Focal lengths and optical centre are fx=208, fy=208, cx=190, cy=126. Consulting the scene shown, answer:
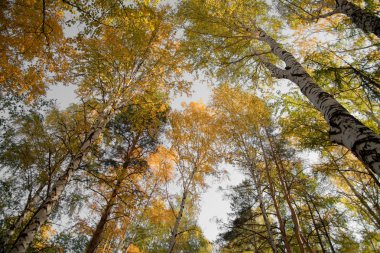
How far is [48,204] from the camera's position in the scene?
3.57m

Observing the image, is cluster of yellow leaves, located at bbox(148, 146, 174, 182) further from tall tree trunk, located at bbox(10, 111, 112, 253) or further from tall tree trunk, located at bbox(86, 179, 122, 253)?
tall tree trunk, located at bbox(10, 111, 112, 253)

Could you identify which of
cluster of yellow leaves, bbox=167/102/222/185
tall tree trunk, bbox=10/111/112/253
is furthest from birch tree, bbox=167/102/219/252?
tall tree trunk, bbox=10/111/112/253

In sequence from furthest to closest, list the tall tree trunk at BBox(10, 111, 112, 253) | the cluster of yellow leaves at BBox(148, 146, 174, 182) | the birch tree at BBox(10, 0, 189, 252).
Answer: the cluster of yellow leaves at BBox(148, 146, 174, 182) < the birch tree at BBox(10, 0, 189, 252) < the tall tree trunk at BBox(10, 111, 112, 253)

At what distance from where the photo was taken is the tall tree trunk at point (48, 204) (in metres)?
3.10

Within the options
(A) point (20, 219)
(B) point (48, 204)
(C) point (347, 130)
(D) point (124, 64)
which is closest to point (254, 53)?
(D) point (124, 64)

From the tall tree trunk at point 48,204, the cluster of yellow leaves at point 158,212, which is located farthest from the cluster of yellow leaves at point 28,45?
the cluster of yellow leaves at point 158,212

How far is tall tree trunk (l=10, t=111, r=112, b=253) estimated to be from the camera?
310 cm

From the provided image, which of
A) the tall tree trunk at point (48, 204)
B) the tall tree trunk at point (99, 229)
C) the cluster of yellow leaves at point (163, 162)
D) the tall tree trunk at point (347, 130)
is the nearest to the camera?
the tall tree trunk at point (347, 130)

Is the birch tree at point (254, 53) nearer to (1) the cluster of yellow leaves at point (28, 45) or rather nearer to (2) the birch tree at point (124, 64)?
(2) the birch tree at point (124, 64)

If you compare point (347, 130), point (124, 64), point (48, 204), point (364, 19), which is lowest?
point (48, 204)

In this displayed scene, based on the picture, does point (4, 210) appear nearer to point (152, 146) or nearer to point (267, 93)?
point (152, 146)

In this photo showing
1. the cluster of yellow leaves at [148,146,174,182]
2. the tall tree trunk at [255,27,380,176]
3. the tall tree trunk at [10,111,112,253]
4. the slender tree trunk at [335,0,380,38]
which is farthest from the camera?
the cluster of yellow leaves at [148,146,174,182]

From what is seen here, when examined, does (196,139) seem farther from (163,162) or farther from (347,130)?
(347,130)

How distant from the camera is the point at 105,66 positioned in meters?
6.43
